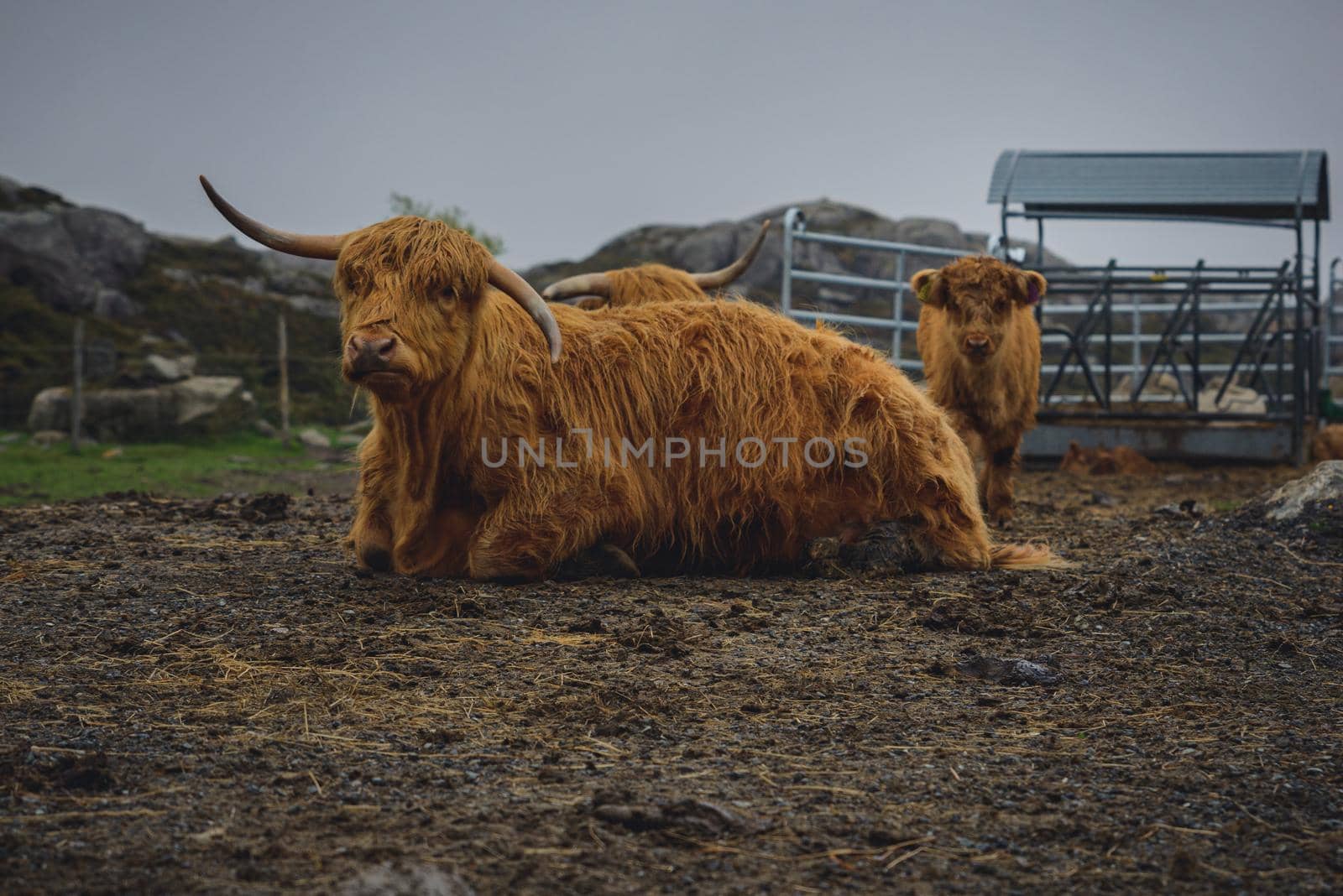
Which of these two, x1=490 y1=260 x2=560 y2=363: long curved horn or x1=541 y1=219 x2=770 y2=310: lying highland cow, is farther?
x1=541 y1=219 x2=770 y2=310: lying highland cow

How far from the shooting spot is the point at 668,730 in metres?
2.97

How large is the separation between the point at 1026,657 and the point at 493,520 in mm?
2126

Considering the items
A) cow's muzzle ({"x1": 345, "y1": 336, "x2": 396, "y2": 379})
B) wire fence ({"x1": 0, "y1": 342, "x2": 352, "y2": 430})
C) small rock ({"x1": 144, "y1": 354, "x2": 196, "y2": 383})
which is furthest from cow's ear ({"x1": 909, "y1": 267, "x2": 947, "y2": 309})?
small rock ({"x1": 144, "y1": 354, "x2": 196, "y2": 383})

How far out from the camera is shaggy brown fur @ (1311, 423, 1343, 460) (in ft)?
35.4

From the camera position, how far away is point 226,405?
16938mm

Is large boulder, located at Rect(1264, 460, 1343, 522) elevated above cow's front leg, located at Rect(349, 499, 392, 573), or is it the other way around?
large boulder, located at Rect(1264, 460, 1343, 522)

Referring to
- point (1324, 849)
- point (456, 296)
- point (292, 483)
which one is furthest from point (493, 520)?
point (292, 483)

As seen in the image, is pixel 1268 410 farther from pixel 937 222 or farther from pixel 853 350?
pixel 937 222

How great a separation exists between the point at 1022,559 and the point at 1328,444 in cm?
705

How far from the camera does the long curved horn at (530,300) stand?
458 cm

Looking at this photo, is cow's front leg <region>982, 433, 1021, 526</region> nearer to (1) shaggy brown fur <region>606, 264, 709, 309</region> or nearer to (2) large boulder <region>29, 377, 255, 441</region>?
(1) shaggy brown fur <region>606, 264, 709, 309</region>

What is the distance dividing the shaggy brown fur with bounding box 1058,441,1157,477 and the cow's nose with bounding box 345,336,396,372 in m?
8.27

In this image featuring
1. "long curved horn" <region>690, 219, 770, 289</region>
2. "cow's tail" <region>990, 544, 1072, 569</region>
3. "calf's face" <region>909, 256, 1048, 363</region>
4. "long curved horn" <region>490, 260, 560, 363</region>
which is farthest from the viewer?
"long curved horn" <region>690, 219, 770, 289</region>

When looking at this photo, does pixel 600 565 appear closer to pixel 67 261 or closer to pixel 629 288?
pixel 629 288
